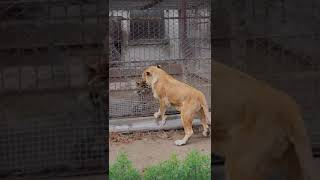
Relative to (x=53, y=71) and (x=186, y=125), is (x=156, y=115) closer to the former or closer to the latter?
(x=186, y=125)

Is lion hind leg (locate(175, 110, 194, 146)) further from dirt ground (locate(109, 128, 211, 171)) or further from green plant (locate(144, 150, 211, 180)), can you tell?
green plant (locate(144, 150, 211, 180))

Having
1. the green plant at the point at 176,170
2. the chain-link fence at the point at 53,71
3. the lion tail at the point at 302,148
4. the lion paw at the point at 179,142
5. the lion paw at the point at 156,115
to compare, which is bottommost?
the lion paw at the point at 179,142

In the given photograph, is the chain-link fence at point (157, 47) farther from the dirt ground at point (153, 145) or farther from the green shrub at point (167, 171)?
the green shrub at point (167, 171)

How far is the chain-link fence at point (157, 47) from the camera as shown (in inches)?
75.0

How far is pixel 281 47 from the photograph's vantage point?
0.55m

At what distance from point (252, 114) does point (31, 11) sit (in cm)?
25

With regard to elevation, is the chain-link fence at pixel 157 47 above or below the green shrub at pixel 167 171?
above

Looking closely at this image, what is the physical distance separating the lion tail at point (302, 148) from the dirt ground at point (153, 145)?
1176 mm

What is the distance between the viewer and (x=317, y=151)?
568 millimetres

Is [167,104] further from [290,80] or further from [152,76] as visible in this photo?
[290,80]

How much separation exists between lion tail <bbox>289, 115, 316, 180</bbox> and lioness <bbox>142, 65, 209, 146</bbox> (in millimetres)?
1594

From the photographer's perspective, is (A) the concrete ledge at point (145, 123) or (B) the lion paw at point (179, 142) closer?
(B) the lion paw at point (179, 142)

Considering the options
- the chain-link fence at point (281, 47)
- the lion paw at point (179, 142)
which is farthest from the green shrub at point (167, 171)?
the chain-link fence at point (281, 47)

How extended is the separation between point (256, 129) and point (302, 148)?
5cm
